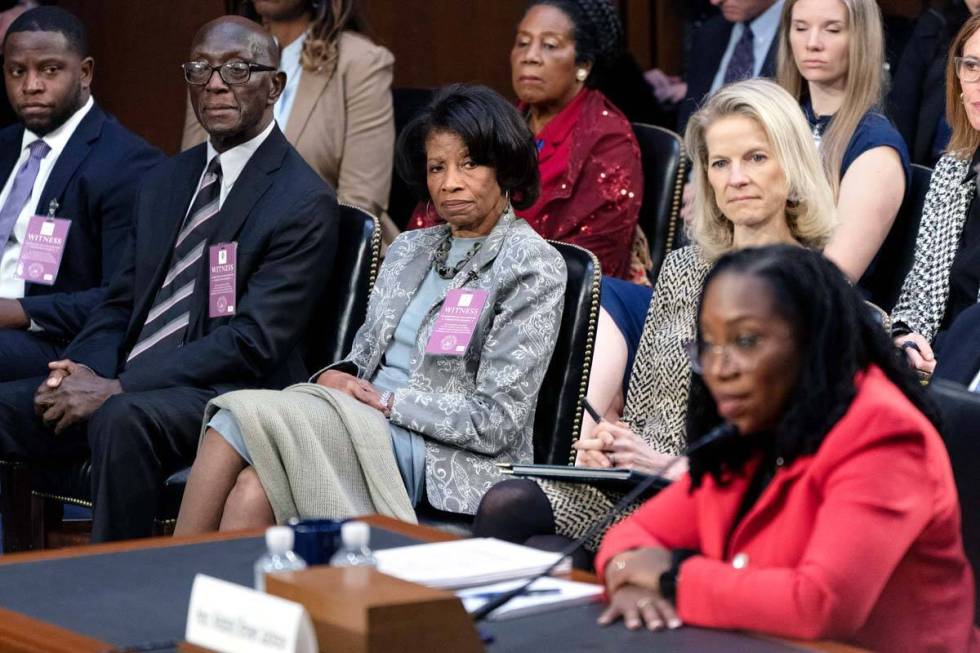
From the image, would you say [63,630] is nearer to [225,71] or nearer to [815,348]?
[815,348]

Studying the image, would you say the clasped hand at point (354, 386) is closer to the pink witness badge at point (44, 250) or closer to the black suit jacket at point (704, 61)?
the pink witness badge at point (44, 250)

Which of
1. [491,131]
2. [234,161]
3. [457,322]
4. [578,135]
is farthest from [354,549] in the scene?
[578,135]

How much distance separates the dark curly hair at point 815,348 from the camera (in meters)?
1.81

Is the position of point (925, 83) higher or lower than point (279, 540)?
higher

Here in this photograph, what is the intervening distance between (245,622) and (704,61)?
3.82 meters

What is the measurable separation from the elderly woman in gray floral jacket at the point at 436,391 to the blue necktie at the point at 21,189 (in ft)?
4.56

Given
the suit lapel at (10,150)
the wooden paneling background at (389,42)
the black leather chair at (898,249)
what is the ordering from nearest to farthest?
the black leather chair at (898,249), the suit lapel at (10,150), the wooden paneling background at (389,42)

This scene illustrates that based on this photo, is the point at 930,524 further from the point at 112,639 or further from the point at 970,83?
the point at 970,83

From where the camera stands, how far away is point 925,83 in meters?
4.49

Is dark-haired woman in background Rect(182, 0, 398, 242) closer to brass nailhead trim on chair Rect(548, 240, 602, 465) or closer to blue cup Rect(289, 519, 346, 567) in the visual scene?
brass nailhead trim on chair Rect(548, 240, 602, 465)

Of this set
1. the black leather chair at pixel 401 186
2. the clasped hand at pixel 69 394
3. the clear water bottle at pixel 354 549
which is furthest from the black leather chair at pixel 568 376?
the black leather chair at pixel 401 186

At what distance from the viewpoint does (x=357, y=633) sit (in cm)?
153

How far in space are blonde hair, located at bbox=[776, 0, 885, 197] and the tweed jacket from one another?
250 mm

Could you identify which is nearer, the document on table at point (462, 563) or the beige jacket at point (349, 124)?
the document on table at point (462, 563)
